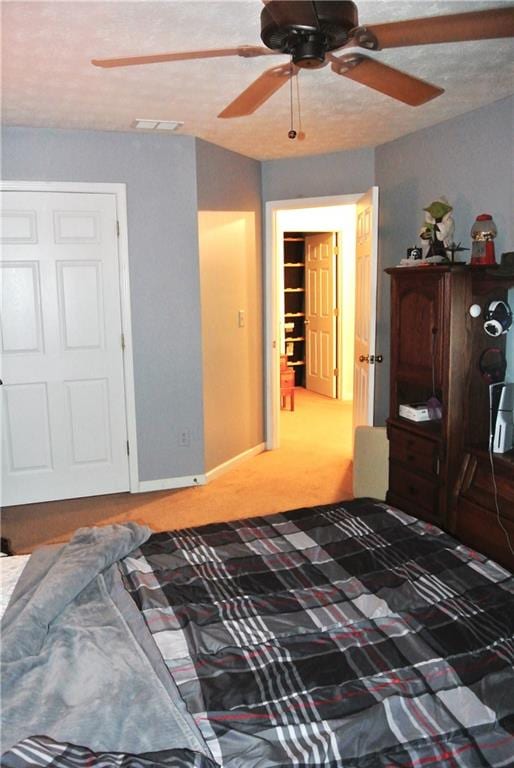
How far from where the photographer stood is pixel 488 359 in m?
3.23

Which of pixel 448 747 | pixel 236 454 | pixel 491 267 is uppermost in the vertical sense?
pixel 491 267

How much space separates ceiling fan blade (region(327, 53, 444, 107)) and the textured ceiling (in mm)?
271

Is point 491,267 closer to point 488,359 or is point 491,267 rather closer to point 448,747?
point 488,359

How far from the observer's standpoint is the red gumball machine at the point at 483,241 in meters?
3.29

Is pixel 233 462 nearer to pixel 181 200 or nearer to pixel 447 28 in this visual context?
pixel 181 200

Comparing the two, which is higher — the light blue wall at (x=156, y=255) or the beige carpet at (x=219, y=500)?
the light blue wall at (x=156, y=255)

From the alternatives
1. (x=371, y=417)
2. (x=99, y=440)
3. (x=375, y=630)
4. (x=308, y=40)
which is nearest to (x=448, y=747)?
(x=375, y=630)

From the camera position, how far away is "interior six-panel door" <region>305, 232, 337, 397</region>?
295 inches

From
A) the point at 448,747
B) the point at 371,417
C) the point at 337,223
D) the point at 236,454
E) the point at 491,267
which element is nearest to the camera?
the point at 448,747

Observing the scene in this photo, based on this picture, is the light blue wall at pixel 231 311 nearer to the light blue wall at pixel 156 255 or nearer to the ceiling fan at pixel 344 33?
the light blue wall at pixel 156 255

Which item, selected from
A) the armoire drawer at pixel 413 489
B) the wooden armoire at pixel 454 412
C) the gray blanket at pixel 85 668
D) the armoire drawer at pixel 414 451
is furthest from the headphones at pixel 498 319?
the gray blanket at pixel 85 668

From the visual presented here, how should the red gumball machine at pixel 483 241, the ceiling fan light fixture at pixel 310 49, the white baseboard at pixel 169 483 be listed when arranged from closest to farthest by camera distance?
1. the ceiling fan light fixture at pixel 310 49
2. the red gumball machine at pixel 483 241
3. the white baseboard at pixel 169 483

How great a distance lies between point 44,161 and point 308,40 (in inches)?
108

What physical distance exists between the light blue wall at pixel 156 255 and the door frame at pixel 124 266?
36mm
